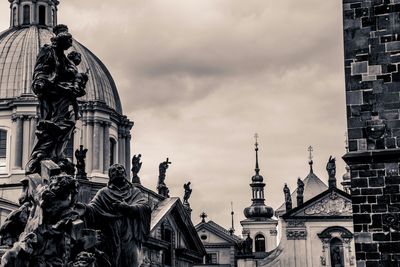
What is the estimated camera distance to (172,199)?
1826 inches

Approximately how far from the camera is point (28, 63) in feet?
151

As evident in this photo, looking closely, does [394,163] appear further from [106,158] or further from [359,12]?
[106,158]

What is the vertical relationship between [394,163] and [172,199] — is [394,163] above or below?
below

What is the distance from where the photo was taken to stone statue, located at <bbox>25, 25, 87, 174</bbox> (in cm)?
946

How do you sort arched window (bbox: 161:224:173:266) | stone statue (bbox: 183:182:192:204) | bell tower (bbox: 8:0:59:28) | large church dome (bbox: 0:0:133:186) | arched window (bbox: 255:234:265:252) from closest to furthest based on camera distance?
large church dome (bbox: 0:0:133:186)
arched window (bbox: 161:224:173:266)
bell tower (bbox: 8:0:59:28)
stone statue (bbox: 183:182:192:204)
arched window (bbox: 255:234:265:252)

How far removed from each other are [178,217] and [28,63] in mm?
13189

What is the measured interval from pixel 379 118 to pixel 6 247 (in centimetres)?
1048

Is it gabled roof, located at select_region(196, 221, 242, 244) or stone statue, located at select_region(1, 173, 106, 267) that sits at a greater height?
gabled roof, located at select_region(196, 221, 242, 244)

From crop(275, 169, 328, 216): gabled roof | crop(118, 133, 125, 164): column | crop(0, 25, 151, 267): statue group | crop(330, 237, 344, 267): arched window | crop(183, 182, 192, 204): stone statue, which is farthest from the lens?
crop(275, 169, 328, 216): gabled roof

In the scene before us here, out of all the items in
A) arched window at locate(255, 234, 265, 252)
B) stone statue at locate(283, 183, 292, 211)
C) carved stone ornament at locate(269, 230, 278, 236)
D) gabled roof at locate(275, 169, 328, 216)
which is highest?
gabled roof at locate(275, 169, 328, 216)

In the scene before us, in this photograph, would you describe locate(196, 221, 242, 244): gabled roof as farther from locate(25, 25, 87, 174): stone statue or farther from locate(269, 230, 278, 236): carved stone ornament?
locate(25, 25, 87, 174): stone statue

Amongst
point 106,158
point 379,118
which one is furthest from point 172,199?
point 379,118

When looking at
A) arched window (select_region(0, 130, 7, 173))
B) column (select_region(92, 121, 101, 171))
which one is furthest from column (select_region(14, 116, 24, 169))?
column (select_region(92, 121, 101, 171))

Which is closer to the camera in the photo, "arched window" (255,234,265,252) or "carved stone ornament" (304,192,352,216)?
"carved stone ornament" (304,192,352,216)
